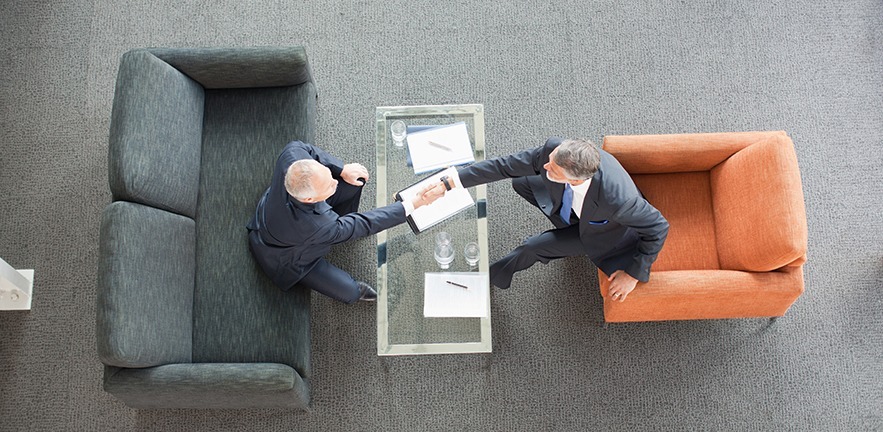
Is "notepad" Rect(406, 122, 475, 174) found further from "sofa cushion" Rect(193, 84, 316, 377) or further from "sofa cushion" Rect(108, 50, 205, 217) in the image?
"sofa cushion" Rect(108, 50, 205, 217)

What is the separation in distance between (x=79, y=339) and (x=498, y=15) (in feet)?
9.67

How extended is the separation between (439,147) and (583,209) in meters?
0.81

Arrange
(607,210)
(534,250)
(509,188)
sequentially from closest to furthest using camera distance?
(607,210), (534,250), (509,188)

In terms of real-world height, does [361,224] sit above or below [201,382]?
above

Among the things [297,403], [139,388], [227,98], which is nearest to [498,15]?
[227,98]

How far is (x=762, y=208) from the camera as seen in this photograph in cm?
280

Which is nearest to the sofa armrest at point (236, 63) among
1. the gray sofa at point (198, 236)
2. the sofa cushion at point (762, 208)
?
the gray sofa at point (198, 236)

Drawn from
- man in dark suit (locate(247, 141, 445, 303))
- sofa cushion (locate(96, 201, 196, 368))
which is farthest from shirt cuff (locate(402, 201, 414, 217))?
sofa cushion (locate(96, 201, 196, 368))

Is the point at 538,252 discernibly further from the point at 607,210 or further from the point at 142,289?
the point at 142,289

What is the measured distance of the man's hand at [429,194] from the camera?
116 inches

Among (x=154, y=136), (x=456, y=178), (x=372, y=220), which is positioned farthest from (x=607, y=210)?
(x=154, y=136)

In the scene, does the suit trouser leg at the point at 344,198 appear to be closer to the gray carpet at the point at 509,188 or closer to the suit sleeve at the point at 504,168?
the gray carpet at the point at 509,188

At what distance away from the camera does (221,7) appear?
152 inches

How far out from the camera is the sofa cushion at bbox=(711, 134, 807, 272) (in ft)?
8.87
